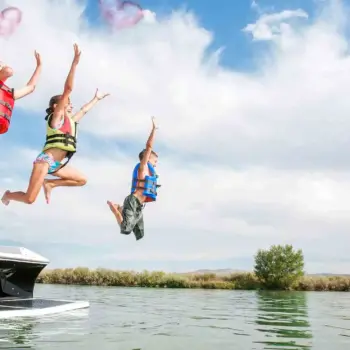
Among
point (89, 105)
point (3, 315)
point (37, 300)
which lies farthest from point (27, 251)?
point (89, 105)

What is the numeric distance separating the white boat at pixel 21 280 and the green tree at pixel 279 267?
92.9 ft

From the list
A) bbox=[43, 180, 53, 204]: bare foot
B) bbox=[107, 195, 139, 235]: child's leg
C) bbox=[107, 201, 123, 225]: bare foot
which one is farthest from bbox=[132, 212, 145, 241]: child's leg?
bbox=[43, 180, 53, 204]: bare foot

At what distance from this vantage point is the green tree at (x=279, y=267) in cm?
4375

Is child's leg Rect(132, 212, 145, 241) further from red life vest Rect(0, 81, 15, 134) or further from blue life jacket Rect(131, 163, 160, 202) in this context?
red life vest Rect(0, 81, 15, 134)

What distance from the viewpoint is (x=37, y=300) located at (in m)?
17.4

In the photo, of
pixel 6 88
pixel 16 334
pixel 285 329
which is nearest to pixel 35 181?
pixel 6 88

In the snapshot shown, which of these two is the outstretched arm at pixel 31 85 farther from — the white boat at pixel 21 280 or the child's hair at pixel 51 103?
the white boat at pixel 21 280

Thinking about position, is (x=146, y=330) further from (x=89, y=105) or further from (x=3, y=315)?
(x=89, y=105)

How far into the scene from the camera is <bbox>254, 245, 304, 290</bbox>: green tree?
43.8m

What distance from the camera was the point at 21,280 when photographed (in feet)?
57.7

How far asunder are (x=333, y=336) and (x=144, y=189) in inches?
217

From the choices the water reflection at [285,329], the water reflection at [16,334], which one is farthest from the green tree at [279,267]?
the water reflection at [16,334]

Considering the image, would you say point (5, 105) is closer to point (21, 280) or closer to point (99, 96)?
point (99, 96)

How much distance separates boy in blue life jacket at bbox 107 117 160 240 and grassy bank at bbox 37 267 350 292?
3317cm
